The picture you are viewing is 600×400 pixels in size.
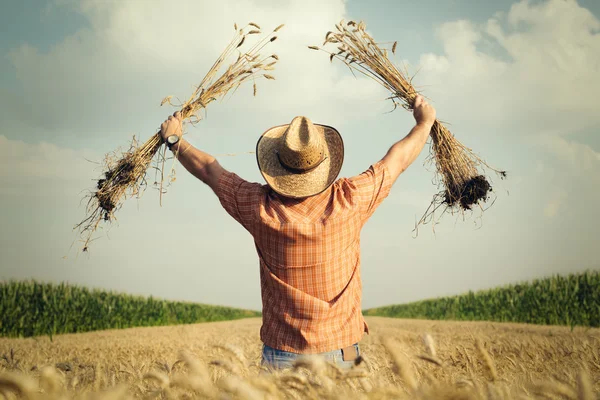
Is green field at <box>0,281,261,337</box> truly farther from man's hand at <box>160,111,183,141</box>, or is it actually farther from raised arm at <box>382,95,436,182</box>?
raised arm at <box>382,95,436,182</box>

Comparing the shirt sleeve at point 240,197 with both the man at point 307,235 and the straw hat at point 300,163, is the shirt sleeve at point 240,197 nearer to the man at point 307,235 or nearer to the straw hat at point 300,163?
the man at point 307,235

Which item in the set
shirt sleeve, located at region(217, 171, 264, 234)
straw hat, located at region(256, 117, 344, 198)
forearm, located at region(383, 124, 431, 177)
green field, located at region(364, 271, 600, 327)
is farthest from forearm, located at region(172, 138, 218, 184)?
green field, located at region(364, 271, 600, 327)

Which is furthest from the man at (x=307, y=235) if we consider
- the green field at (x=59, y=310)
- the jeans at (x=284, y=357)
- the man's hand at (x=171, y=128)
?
the green field at (x=59, y=310)

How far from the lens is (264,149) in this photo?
2.89m

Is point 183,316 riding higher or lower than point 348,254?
lower

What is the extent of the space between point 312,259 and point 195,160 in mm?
1119

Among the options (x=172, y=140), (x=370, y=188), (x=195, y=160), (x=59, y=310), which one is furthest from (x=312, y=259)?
(x=59, y=310)

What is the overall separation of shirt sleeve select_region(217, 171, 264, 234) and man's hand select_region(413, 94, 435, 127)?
1.32 m

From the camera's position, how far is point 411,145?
114 inches

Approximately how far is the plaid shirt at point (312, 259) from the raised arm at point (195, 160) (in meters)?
0.29

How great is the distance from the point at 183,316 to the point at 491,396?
21.0 meters

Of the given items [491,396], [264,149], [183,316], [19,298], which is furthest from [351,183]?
[183,316]

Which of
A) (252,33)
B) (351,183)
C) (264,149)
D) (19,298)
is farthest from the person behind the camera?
(19,298)

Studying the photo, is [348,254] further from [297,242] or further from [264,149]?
[264,149]
